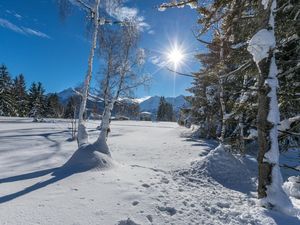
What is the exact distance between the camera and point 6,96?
3803 cm

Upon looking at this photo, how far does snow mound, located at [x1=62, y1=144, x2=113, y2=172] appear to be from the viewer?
6.79 metres

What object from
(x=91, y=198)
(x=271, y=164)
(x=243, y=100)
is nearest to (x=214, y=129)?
(x=243, y=100)

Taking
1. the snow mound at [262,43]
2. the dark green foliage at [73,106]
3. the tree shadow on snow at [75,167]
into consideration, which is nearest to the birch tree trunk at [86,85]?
the tree shadow on snow at [75,167]

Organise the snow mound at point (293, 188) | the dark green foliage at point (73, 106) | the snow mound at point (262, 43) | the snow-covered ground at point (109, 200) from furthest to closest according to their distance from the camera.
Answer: the dark green foliage at point (73, 106) < the snow mound at point (293, 188) < the snow mound at point (262, 43) < the snow-covered ground at point (109, 200)

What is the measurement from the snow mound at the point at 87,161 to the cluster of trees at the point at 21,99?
93.3 ft

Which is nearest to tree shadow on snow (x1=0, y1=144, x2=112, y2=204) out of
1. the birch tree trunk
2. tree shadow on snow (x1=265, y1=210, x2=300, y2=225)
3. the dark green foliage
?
the birch tree trunk

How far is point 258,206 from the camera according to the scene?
17.1 feet

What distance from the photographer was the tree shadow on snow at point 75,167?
5.70 m

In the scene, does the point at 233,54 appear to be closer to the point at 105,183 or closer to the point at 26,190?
the point at 105,183

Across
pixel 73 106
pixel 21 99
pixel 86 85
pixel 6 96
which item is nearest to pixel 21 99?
pixel 21 99

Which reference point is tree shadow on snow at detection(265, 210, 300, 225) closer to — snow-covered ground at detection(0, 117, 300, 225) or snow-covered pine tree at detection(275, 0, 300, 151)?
snow-covered ground at detection(0, 117, 300, 225)

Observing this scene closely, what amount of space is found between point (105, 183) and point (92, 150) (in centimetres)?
210

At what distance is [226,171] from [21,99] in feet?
144

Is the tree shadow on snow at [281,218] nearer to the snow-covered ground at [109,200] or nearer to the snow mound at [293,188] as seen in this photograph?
the snow-covered ground at [109,200]
